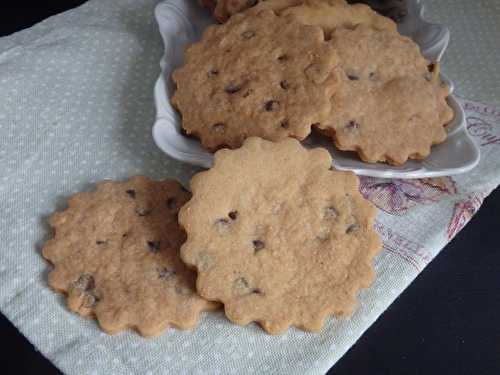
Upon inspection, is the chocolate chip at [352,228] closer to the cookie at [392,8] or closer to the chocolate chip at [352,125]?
the chocolate chip at [352,125]

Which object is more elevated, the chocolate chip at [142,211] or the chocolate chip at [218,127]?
the chocolate chip at [218,127]

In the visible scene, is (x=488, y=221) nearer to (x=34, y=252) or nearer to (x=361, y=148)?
Result: (x=361, y=148)

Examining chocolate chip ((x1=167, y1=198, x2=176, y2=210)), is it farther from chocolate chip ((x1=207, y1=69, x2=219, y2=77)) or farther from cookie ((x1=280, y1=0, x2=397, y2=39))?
cookie ((x1=280, y1=0, x2=397, y2=39))

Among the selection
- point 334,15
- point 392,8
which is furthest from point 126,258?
point 392,8

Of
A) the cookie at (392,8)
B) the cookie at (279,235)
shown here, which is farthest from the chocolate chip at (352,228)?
the cookie at (392,8)

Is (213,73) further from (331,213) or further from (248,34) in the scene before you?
(331,213)
